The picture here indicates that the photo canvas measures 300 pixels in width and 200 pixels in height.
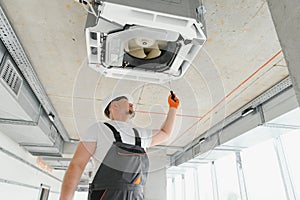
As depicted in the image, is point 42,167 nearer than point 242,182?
No

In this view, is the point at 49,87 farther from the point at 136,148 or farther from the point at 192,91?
the point at 136,148

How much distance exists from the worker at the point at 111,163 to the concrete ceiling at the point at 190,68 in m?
0.87

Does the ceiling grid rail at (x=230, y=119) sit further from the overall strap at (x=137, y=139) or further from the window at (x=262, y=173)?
the overall strap at (x=137, y=139)

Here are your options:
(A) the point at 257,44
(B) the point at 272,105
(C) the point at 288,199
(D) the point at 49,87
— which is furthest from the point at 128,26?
(C) the point at 288,199

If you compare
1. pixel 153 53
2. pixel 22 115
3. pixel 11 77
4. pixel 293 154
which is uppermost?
pixel 11 77

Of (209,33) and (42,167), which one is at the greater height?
(209,33)

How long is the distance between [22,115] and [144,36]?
203cm

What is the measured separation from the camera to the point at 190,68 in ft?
7.08

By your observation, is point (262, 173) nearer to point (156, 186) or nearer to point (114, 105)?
point (156, 186)

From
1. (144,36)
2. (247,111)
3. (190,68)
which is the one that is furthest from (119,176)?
(247,111)

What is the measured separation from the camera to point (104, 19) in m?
1.05

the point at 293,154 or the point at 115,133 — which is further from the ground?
the point at 293,154

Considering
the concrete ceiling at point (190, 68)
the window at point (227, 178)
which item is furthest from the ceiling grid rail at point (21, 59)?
the window at point (227, 178)

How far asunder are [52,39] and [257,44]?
5.35 ft
